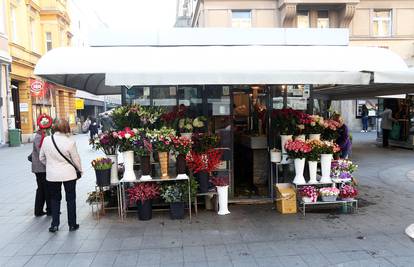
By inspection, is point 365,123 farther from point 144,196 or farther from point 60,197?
point 60,197

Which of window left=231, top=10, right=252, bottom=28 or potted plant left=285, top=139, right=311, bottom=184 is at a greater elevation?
window left=231, top=10, right=252, bottom=28

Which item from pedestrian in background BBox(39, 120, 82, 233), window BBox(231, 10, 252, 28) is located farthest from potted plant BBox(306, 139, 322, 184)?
window BBox(231, 10, 252, 28)

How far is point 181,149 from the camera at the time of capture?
574cm

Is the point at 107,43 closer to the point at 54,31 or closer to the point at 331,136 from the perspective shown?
the point at 331,136

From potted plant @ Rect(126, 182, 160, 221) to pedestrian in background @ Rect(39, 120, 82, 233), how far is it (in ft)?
2.88

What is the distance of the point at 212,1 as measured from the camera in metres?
24.8

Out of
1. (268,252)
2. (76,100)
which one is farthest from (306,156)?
(76,100)

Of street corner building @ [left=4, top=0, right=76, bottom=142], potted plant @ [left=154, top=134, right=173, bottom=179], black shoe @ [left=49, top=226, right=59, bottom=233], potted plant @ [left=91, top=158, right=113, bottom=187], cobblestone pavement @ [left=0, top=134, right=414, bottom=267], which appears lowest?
Result: cobblestone pavement @ [left=0, top=134, right=414, bottom=267]

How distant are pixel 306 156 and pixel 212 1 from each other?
2079cm

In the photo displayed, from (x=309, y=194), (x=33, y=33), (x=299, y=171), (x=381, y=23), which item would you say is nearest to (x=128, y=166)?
(x=299, y=171)

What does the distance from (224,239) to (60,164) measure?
2.41m

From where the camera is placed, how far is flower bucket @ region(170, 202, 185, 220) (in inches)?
232

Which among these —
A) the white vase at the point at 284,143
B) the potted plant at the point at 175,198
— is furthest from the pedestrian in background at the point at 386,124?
the potted plant at the point at 175,198

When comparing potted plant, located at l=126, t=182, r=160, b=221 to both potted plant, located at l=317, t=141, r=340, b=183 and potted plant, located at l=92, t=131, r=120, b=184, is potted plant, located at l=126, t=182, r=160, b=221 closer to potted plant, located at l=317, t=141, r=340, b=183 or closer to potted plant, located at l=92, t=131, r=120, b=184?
potted plant, located at l=92, t=131, r=120, b=184
